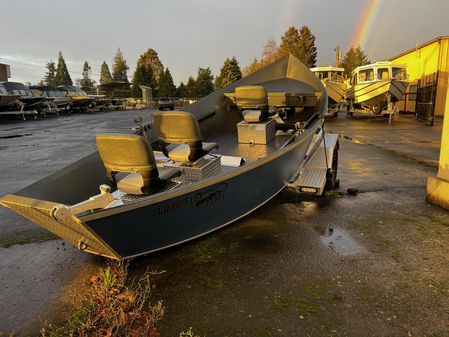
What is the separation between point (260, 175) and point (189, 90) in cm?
5459

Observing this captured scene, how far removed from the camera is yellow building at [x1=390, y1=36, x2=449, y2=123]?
62.6 ft

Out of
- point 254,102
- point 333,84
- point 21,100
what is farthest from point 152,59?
point 254,102

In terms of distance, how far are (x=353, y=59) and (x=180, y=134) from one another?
6961 cm

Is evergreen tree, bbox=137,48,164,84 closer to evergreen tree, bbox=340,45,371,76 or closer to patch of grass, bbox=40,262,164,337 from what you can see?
evergreen tree, bbox=340,45,371,76

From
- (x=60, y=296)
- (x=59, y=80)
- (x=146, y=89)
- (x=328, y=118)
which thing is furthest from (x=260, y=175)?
(x=59, y=80)

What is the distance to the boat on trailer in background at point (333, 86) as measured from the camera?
22.4m

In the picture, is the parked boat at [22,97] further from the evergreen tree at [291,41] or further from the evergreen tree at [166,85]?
the evergreen tree at [291,41]

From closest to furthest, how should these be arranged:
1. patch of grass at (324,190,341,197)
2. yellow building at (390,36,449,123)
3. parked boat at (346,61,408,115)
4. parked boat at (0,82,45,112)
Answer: patch of grass at (324,190,341,197) < yellow building at (390,36,449,123) < parked boat at (346,61,408,115) < parked boat at (0,82,45,112)

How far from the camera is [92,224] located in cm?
284

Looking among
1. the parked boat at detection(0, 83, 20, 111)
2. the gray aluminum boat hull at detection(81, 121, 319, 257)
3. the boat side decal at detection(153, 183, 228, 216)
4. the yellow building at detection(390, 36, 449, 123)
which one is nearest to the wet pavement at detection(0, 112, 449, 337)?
the gray aluminum boat hull at detection(81, 121, 319, 257)

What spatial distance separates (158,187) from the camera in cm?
352

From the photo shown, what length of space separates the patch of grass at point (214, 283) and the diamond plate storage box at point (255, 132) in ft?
11.9

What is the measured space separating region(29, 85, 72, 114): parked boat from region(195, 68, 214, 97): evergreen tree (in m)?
27.3

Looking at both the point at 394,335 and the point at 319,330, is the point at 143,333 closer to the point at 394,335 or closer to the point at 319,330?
the point at 319,330
